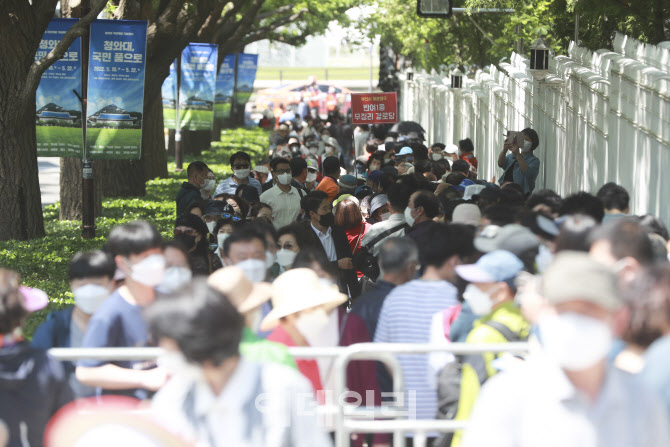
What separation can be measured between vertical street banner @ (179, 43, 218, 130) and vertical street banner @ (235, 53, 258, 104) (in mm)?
15433

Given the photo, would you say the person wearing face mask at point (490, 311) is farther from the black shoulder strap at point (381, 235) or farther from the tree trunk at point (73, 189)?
the tree trunk at point (73, 189)

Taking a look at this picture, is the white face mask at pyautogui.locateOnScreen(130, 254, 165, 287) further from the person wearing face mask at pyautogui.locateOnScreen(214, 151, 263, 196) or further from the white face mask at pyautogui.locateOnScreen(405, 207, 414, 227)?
the person wearing face mask at pyautogui.locateOnScreen(214, 151, 263, 196)

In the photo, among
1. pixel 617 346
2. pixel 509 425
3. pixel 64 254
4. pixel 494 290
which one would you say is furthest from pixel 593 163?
pixel 509 425

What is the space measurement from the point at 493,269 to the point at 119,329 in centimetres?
181

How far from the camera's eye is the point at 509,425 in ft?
10.9

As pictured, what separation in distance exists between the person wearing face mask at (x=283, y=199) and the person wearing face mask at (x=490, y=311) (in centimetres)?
571

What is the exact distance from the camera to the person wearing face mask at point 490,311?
5.01 meters

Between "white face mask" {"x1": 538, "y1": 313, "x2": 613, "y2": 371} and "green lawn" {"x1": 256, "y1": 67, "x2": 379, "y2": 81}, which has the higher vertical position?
"green lawn" {"x1": 256, "y1": 67, "x2": 379, "y2": 81}

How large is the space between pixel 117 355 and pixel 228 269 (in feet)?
2.69

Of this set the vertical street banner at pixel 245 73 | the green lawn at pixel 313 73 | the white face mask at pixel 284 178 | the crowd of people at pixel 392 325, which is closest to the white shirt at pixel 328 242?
the crowd of people at pixel 392 325

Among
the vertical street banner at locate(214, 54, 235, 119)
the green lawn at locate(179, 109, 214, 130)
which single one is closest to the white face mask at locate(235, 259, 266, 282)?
the green lawn at locate(179, 109, 214, 130)

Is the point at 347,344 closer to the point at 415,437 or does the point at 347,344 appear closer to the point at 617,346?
the point at 415,437

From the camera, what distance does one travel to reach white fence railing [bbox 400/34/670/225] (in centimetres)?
983

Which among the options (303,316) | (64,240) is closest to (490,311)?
(303,316)
